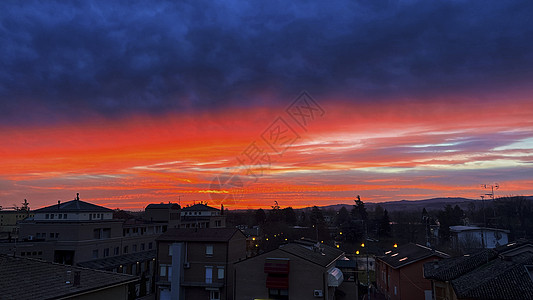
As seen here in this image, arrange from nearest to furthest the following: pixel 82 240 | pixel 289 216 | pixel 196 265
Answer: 1. pixel 196 265
2. pixel 82 240
3. pixel 289 216

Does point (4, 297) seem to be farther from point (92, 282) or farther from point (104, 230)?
point (104, 230)

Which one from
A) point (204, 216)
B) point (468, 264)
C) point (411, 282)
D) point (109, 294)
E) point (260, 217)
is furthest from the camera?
point (260, 217)

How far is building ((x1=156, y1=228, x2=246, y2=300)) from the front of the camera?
28.8 meters

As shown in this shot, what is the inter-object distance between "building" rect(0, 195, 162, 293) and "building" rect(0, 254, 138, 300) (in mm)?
22512

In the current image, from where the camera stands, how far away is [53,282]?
460 inches

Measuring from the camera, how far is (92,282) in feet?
41.5

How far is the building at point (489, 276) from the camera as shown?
1416cm

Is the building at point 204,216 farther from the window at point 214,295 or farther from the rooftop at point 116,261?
the window at point 214,295

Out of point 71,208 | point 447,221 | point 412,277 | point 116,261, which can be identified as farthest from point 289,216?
point 412,277

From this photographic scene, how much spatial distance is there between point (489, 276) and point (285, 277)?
12.6 meters

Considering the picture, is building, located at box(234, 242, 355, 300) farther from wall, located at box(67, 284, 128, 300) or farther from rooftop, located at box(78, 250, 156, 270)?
rooftop, located at box(78, 250, 156, 270)

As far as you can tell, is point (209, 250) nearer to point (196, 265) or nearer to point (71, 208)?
point (196, 265)

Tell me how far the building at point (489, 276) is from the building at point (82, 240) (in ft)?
93.4

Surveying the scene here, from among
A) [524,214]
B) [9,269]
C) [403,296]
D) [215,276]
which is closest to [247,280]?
[215,276]
